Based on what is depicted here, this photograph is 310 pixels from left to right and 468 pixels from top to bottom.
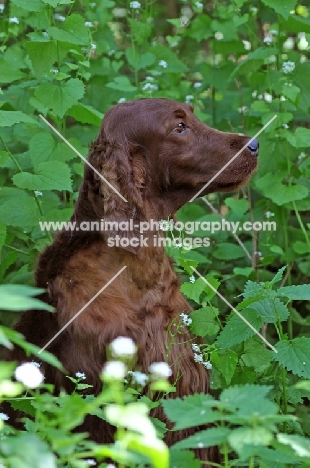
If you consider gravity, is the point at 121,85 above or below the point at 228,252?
above

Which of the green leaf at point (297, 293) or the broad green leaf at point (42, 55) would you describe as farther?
the broad green leaf at point (42, 55)

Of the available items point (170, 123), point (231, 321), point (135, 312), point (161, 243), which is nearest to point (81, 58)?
point (170, 123)

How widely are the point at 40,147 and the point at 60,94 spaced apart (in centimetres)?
34

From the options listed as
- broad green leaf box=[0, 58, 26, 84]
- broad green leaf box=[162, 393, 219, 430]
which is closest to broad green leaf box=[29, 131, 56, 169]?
broad green leaf box=[0, 58, 26, 84]

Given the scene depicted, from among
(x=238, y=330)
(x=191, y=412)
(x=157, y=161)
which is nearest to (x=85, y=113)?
(x=157, y=161)

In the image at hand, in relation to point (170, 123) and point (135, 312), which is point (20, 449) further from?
point (170, 123)

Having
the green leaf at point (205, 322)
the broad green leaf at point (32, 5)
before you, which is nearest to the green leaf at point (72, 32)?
the broad green leaf at point (32, 5)

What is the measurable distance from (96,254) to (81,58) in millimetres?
1303

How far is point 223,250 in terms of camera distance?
470cm

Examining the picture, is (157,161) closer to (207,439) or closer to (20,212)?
(20,212)

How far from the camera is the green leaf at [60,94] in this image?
12.7ft

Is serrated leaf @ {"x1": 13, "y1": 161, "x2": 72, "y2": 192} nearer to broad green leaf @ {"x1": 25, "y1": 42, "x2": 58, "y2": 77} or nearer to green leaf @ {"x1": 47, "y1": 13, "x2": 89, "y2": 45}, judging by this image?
broad green leaf @ {"x1": 25, "y1": 42, "x2": 58, "y2": 77}

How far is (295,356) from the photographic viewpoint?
9.73 feet

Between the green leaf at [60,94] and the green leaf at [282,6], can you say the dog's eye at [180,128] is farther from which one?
the green leaf at [282,6]
